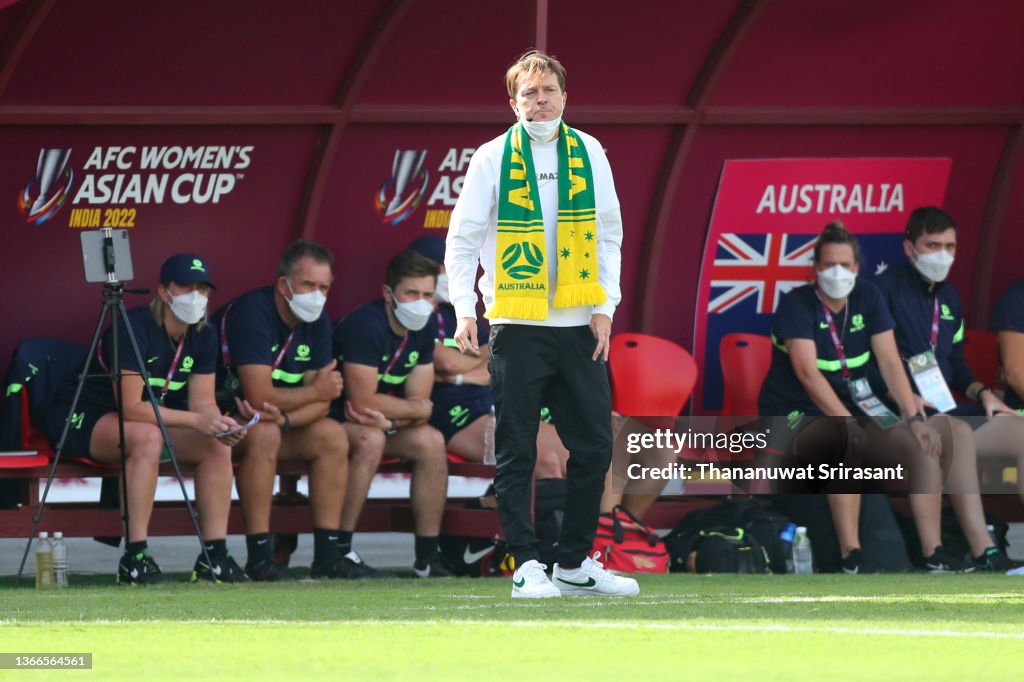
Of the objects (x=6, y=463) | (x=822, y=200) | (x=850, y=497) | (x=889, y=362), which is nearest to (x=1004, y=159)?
(x=822, y=200)

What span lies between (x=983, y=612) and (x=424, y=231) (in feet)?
14.6

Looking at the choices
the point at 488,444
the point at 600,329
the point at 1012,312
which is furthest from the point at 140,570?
the point at 1012,312

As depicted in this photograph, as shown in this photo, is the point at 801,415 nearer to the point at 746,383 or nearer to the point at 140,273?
the point at 746,383

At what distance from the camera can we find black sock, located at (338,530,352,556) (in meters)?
8.44

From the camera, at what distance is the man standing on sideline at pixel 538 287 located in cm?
635

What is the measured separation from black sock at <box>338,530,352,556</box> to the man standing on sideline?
2116mm

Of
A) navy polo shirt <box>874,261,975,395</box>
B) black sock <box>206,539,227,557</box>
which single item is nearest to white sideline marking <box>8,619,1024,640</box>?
black sock <box>206,539,227,557</box>

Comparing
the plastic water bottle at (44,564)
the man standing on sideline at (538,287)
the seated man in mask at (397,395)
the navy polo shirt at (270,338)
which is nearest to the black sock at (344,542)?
the seated man in mask at (397,395)

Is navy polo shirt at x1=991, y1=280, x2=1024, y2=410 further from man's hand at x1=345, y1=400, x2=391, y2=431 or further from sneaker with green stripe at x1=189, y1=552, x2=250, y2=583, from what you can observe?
sneaker with green stripe at x1=189, y1=552, x2=250, y2=583

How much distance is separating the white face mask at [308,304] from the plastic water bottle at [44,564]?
146 cm

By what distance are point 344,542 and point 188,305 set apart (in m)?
1.24

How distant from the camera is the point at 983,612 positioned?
6020 millimetres

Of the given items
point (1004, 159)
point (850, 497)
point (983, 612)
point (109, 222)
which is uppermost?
point (1004, 159)

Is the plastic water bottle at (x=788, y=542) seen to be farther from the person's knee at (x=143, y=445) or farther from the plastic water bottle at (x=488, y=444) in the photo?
the person's knee at (x=143, y=445)
